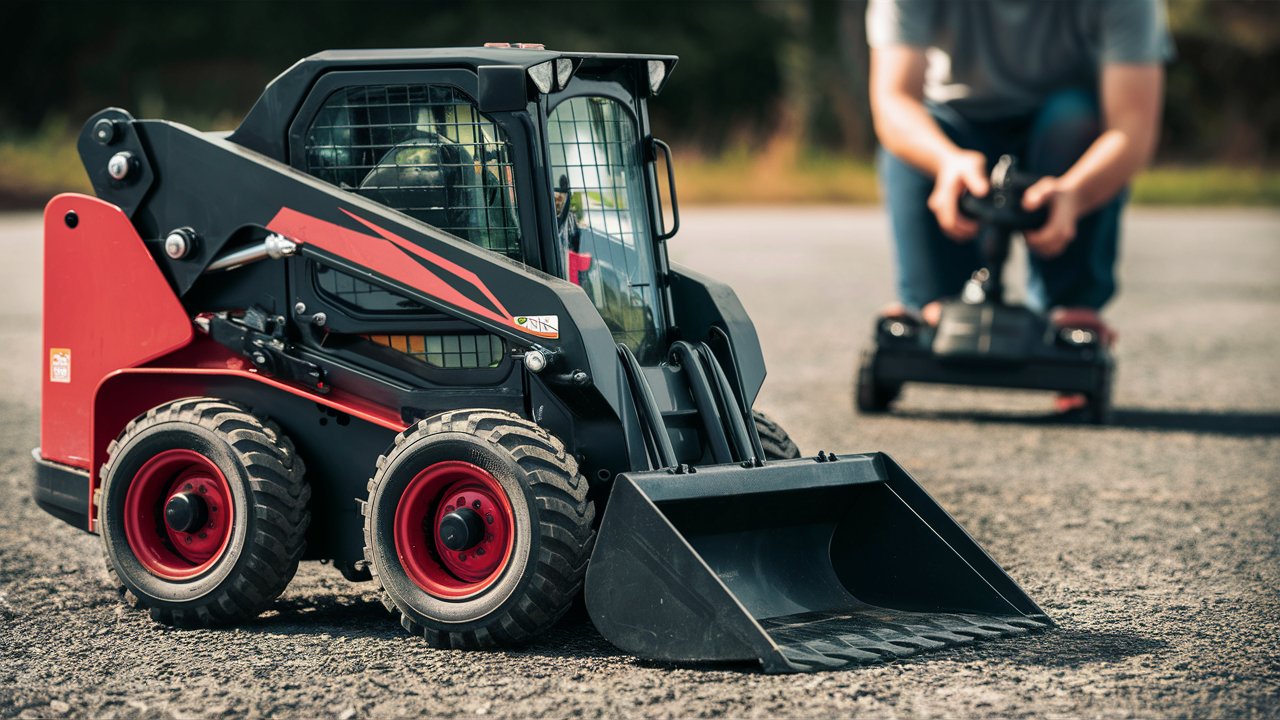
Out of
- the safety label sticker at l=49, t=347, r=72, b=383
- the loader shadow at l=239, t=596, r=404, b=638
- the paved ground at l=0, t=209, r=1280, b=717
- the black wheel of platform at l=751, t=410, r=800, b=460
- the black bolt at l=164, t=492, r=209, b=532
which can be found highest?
the safety label sticker at l=49, t=347, r=72, b=383

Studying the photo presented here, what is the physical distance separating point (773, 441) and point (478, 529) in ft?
3.28

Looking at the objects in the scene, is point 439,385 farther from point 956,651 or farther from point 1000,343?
point 1000,343

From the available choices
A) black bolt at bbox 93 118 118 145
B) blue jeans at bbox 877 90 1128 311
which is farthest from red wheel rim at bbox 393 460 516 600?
blue jeans at bbox 877 90 1128 311

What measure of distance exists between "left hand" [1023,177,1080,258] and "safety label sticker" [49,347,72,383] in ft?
14.5

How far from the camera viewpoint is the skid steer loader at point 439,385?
3.76 meters

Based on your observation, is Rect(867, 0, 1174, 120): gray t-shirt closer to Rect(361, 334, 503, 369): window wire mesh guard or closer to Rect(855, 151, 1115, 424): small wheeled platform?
Rect(855, 151, 1115, 424): small wheeled platform

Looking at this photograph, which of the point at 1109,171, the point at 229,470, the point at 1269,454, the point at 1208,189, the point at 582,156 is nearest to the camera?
the point at 229,470

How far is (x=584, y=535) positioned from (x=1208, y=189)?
27958 millimetres

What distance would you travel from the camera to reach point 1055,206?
7234 mm

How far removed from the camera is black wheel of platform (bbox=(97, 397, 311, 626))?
3938 mm

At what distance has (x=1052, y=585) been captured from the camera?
452 cm

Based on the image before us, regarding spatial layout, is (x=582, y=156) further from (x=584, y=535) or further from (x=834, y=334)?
(x=834, y=334)

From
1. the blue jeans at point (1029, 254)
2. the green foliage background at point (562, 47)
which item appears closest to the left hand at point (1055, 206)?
the blue jeans at point (1029, 254)

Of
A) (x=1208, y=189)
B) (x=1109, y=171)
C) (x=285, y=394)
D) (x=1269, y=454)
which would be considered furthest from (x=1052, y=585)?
(x=1208, y=189)
